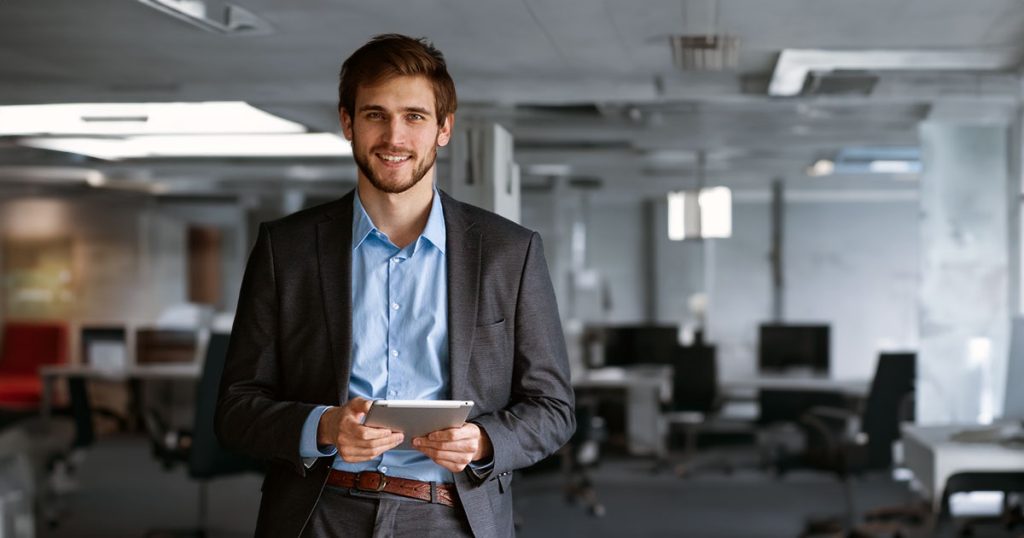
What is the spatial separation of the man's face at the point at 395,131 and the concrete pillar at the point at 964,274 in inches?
287

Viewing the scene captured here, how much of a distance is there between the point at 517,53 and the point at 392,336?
4.45 m

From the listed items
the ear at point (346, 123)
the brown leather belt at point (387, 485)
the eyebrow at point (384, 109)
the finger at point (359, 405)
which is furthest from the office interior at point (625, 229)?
the finger at point (359, 405)

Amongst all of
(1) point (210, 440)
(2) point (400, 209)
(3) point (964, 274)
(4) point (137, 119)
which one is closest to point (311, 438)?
(2) point (400, 209)

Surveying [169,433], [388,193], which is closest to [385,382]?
[388,193]

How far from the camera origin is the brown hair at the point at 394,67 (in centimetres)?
224

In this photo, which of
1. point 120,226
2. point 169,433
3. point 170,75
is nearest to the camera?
point 170,75

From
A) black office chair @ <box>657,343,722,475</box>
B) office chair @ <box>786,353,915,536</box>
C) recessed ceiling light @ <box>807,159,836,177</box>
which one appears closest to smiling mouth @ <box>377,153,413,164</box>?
office chair @ <box>786,353,915,536</box>

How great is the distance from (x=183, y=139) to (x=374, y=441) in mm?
4349

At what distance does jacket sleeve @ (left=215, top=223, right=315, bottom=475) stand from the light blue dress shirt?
147 mm

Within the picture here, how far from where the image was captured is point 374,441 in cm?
207

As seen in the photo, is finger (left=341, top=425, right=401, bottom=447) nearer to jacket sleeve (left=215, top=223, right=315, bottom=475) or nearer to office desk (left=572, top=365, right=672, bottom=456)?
jacket sleeve (left=215, top=223, right=315, bottom=475)

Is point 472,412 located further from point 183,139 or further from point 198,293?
point 198,293

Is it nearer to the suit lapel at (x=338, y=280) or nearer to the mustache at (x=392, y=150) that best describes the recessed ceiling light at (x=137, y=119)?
the suit lapel at (x=338, y=280)

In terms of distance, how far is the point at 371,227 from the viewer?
2.35m
